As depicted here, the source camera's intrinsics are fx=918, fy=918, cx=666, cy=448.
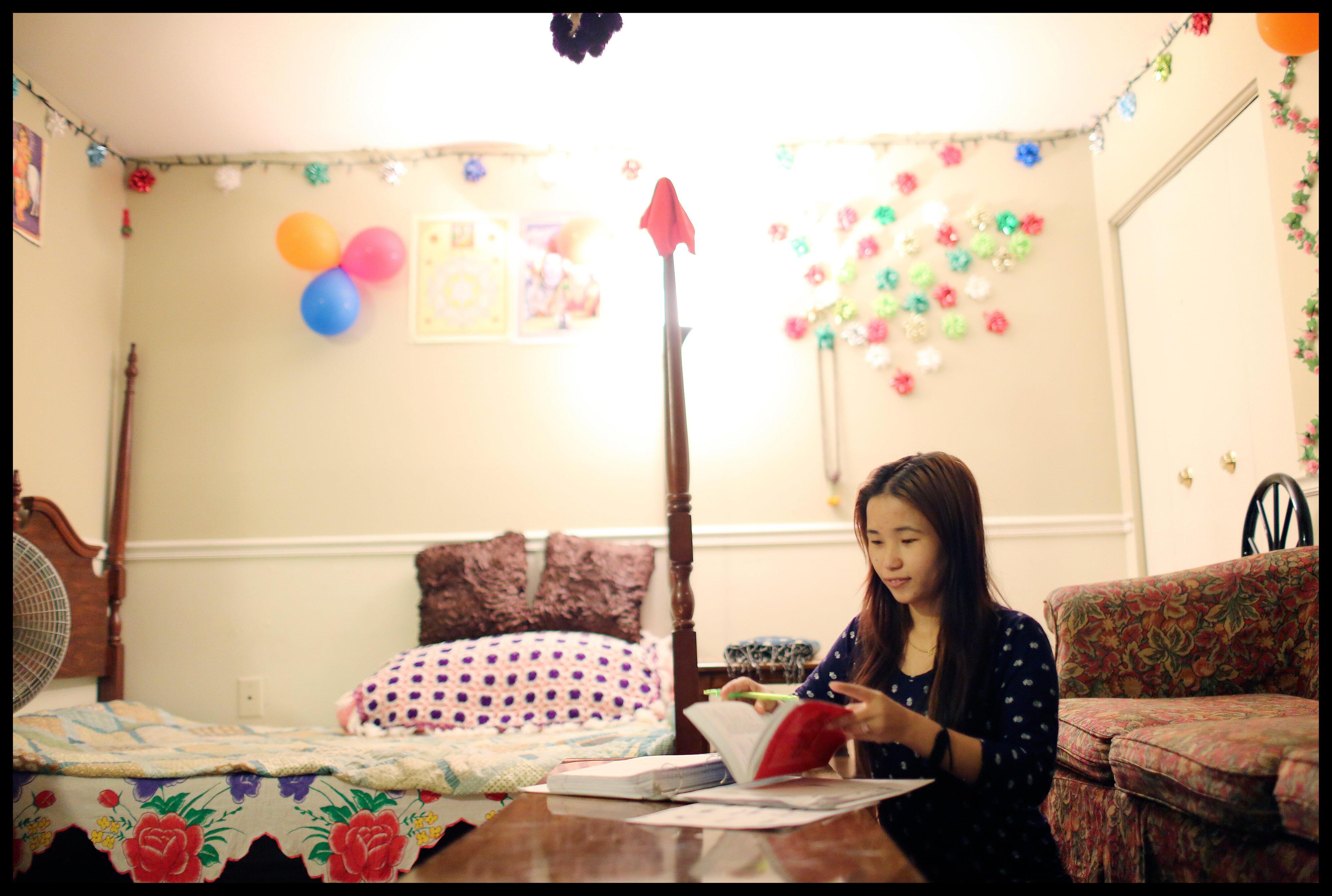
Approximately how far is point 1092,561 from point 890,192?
162 cm

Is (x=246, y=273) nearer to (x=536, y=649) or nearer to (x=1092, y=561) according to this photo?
(x=536, y=649)

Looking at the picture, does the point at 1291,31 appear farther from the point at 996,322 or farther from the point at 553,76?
the point at 553,76

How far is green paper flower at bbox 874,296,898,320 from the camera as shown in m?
3.56

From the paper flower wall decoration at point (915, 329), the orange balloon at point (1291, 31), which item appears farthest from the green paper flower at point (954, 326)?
the orange balloon at point (1291, 31)

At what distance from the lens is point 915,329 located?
3.54 meters

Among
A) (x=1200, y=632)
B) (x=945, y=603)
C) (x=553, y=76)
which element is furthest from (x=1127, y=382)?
(x=945, y=603)

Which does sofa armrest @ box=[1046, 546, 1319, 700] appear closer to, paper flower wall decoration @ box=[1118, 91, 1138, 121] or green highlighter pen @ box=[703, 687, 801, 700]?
green highlighter pen @ box=[703, 687, 801, 700]

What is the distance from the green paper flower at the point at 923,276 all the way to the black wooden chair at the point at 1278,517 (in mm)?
1365

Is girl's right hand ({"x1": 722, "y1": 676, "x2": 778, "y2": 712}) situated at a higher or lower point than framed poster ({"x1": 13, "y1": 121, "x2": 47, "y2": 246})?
lower

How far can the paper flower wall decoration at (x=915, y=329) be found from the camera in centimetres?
354

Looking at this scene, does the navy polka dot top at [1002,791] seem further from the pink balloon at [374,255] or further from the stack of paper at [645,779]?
the pink balloon at [374,255]

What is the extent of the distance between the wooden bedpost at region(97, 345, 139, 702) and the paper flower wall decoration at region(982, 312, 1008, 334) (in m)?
3.31

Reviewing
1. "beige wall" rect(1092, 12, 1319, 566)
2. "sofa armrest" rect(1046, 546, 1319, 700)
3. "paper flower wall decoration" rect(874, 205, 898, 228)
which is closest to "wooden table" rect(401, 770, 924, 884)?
"sofa armrest" rect(1046, 546, 1319, 700)

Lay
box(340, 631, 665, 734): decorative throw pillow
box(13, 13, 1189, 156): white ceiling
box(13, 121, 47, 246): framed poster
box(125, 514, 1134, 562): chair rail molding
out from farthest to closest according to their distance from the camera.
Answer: box(125, 514, 1134, 562): chair rail molding → box(13, 121, 47, 246): framed poster → box(13, 13, 1189, 156): white ceiling → box(340, 631, 665, 734): decorative throw pillow
